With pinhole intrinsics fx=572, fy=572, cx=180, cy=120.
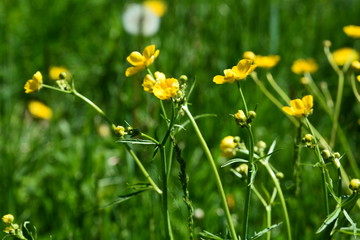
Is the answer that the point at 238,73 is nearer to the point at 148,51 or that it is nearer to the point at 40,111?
the point at 148,51

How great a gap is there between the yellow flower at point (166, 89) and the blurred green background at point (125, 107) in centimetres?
27

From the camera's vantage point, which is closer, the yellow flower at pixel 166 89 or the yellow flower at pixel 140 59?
the yellow flower at pixel 166 89

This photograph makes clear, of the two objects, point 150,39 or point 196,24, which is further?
point 150,39

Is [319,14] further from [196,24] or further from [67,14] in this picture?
[67,14]

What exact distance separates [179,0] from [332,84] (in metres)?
1.10

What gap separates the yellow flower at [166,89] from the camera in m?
0.91

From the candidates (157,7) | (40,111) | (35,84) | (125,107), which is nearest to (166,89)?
(35,84)

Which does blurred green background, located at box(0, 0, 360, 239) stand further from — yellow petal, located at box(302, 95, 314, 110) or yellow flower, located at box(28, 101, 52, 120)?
yellow petal, located at box(302, 95, 314, 110)

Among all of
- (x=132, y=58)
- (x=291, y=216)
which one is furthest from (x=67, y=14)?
(x=132, y=58)

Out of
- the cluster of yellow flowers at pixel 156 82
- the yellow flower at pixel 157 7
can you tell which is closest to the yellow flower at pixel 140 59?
the cluster of yellow flowers at pixel 156 82

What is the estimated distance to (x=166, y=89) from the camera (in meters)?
0.93

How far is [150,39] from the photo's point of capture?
2.92 m

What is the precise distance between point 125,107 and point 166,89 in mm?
944

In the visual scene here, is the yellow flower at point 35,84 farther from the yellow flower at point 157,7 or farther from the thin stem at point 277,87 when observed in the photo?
the yellow flower at point 157,7
